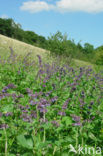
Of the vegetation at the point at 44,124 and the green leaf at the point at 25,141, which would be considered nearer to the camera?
the green leaf at the point at 25,141

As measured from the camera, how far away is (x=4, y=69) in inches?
234

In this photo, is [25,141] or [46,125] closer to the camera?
[25,141]

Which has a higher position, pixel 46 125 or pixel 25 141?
pixel 46 125

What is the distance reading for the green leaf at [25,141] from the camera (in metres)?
2.01

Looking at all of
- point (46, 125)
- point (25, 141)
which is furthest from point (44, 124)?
point (25, 141)

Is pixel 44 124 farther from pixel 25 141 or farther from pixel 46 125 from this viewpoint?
pixel 25 141

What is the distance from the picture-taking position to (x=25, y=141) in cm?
205

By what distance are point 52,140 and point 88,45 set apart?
311 ft

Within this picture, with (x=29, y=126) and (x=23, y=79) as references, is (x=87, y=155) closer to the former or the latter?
(x=29, y=126)

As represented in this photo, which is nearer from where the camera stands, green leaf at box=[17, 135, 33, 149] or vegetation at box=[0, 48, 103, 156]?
green leaf at box=[17, 135, 33, 149]

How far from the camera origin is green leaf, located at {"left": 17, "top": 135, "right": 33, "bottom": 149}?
79.0 inches

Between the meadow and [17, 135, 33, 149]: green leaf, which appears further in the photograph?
the meadow

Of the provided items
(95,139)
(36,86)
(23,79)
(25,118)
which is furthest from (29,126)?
(23,79)

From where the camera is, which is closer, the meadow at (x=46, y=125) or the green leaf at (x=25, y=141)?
the green leaf at (x=25, y=141)
